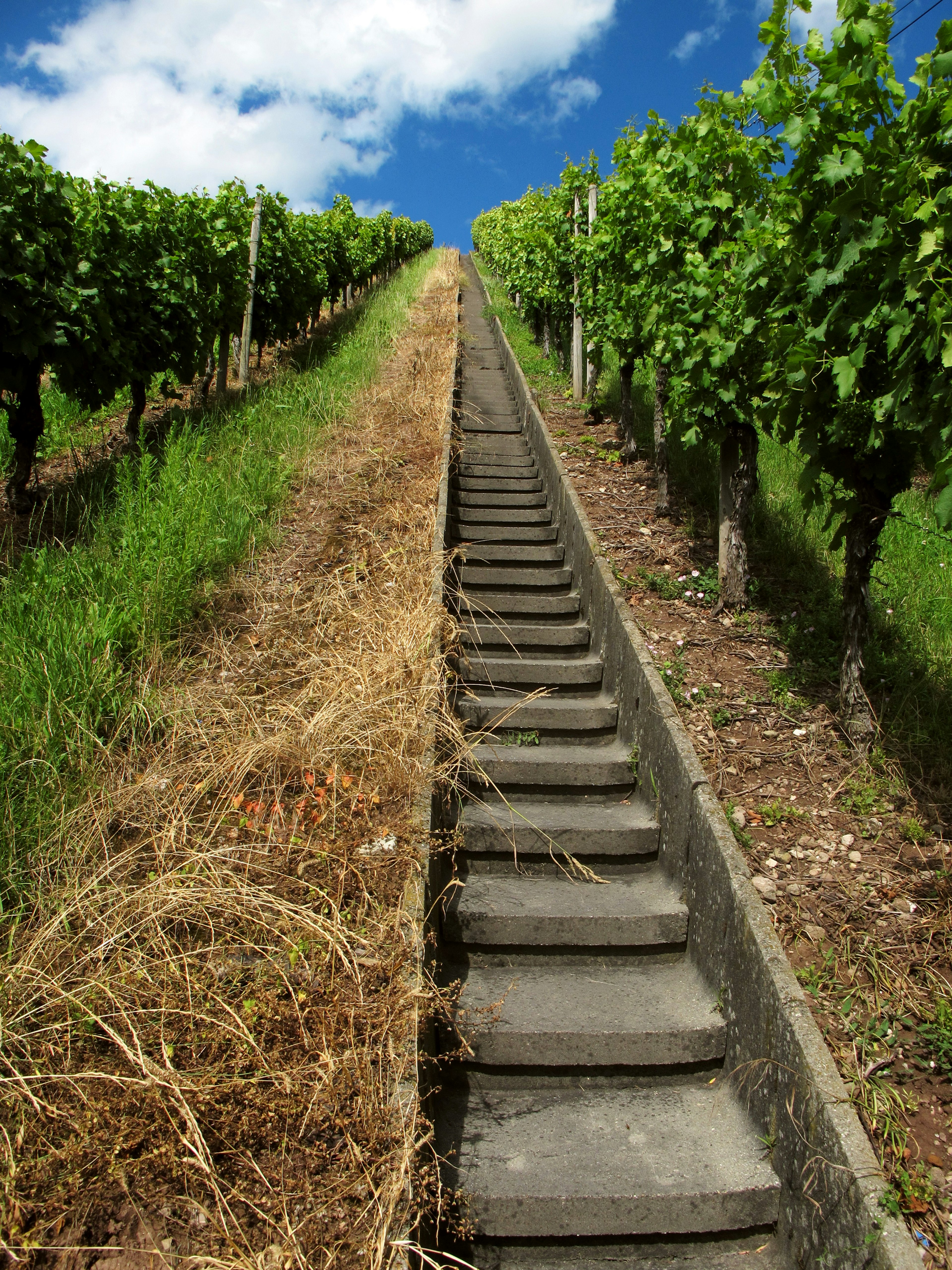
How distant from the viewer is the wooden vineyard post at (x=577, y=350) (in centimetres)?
1173

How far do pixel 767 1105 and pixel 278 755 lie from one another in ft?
8.57

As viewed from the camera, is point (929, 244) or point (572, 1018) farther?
point (572, 1018)

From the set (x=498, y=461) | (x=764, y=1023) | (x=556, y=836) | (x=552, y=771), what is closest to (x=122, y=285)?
(x=498, y=461)

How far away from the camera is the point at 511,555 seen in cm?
725

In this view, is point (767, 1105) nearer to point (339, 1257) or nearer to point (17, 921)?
point (339, 1257)

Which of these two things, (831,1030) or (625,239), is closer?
(831,1030)

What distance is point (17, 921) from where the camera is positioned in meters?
2.81

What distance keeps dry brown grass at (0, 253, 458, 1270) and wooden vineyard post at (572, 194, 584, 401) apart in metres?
8.35

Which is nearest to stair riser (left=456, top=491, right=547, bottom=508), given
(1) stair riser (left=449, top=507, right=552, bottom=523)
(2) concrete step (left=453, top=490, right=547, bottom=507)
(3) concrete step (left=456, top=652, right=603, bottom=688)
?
(2) concrete step (left=453, top=490, right=547, bottom=507)

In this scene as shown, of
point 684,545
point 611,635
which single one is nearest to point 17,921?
point 611,635

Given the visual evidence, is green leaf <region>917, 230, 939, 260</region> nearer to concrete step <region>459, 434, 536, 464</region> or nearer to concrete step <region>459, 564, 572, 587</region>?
concrete step <region>459, 564, 572, 587</region>

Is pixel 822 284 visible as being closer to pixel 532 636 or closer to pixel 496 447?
pixel 532 636

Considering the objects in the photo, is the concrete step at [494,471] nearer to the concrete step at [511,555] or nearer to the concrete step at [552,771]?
the concrete step at [511,555]

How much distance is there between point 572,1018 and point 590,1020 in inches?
3.1
